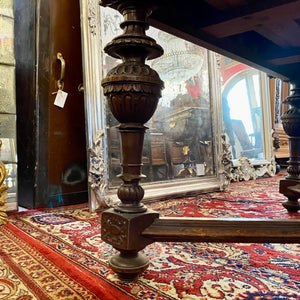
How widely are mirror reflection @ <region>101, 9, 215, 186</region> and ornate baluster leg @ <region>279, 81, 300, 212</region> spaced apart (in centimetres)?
91

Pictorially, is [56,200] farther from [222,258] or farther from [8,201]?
[222,258]

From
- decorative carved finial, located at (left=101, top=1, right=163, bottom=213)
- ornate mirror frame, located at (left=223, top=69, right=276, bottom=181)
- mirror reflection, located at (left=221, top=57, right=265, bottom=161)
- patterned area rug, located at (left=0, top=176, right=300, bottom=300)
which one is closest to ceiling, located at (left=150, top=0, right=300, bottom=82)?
decorative carved finial, located at (left=101, top=1, right=163, bottom=213)

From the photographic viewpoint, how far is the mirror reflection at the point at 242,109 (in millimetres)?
3625

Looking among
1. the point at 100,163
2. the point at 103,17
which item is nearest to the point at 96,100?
the point at 100,163

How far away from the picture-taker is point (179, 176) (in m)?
2.47

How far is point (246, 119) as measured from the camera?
383 centimetres

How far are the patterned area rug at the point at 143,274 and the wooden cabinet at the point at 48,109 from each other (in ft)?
2.00

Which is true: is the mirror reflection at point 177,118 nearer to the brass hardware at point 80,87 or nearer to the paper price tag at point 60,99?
the brass hardware at point 80,87

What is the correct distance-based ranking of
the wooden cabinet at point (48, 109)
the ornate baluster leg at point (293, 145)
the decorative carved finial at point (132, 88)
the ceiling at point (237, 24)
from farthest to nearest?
the wooden cabinet at point (48, 109) < the ornate baluster leg at point (293, 145) < the ceiling at point (237, 24) < the decorative carved finial at point (132, 88)

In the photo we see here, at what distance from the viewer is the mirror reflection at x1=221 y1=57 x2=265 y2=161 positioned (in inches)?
143

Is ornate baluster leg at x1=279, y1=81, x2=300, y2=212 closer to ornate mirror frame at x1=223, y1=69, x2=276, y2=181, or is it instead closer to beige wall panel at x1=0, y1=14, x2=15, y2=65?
beige wall panel at x1=0, y1=14, x2=15, y2=65

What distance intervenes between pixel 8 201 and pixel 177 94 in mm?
1478

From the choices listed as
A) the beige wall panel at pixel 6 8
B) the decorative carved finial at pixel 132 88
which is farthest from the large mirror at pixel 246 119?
the decorative carved finial at pixel 132 88

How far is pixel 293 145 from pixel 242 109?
2.17 meters
